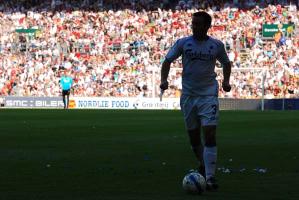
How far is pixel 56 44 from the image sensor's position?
198 feet

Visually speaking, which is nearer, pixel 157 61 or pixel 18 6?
pixel 157 61

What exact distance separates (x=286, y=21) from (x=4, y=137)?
1361 inches

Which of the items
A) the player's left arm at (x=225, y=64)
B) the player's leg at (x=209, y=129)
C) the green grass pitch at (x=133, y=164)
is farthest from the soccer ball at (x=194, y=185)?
the player's left arm at (x=225, y=64)

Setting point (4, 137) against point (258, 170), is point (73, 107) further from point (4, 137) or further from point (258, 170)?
point (258, 170)

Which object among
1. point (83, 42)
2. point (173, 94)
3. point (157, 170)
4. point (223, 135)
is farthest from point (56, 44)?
point (157, 170)

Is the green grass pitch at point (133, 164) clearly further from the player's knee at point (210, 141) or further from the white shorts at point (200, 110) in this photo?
the white shorts at point (200, 110)

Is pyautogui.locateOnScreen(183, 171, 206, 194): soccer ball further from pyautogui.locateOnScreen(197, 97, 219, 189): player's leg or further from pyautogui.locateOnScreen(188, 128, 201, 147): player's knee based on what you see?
pyautogui.locateOnScreen(188, 128, 201, 147): player's knee

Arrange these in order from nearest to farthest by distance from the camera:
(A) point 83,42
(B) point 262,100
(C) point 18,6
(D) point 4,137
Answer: (D) point 4,137, (B) point 262,100, (A) point 83,42, (C) point 18,6

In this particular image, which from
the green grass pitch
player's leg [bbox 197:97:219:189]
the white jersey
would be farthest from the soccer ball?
the white jersey

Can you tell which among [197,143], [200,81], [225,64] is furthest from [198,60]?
[197,143]

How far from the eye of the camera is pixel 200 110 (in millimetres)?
11656

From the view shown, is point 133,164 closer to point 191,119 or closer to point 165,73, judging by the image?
point 191,119

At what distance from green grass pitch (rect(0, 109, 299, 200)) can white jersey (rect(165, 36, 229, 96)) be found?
4.37 ft

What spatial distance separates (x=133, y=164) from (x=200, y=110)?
3640 mm
